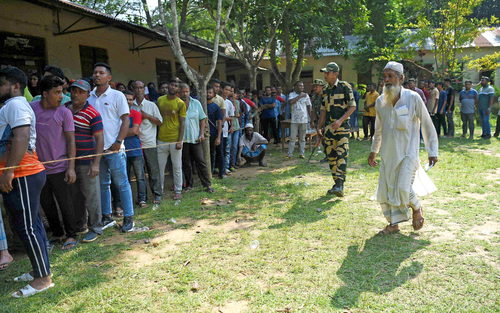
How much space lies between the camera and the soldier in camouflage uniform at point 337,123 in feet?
19.2

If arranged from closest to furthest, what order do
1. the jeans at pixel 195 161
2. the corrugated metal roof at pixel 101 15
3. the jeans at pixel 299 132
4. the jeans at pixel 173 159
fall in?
the jeans at pixel 173 159
the jeans at pixel 195 161
the corrugated metal roof at pixel 101 15
the jeans at pixel 299 132

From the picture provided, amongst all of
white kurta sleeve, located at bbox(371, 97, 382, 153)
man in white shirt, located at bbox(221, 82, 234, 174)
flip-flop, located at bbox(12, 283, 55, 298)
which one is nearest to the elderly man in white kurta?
white kurta sleeve, located at bbox(371, 97, 382, 153)

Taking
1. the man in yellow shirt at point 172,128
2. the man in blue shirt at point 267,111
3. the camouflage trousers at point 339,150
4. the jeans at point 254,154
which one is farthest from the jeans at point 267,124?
the man in yellow shirt at point 172,128

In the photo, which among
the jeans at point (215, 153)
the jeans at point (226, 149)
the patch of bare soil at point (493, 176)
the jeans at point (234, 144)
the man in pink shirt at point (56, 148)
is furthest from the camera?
the jeans at point (234, 144)

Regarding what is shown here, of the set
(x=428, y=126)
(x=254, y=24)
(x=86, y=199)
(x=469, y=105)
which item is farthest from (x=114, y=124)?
(x=469, y=105)

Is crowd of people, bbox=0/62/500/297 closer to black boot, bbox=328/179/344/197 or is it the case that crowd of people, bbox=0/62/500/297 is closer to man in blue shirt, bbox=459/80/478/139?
black boot, bbox=328/179/344/197

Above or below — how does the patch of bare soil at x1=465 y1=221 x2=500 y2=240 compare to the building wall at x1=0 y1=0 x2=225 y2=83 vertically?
below

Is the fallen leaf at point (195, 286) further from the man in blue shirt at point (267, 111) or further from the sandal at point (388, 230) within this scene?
the man in blue shirt at point (267, 111)

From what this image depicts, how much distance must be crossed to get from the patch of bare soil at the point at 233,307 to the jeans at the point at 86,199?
A: 2.34m

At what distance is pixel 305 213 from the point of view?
5168mm

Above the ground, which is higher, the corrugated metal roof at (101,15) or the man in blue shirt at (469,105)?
the corrugated metal roof at (101,15)

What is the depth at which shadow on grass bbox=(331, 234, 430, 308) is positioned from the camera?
3111 mm

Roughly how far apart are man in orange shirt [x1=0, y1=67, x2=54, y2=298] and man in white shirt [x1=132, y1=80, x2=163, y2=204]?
2.38 m

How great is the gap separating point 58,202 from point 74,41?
848cm
